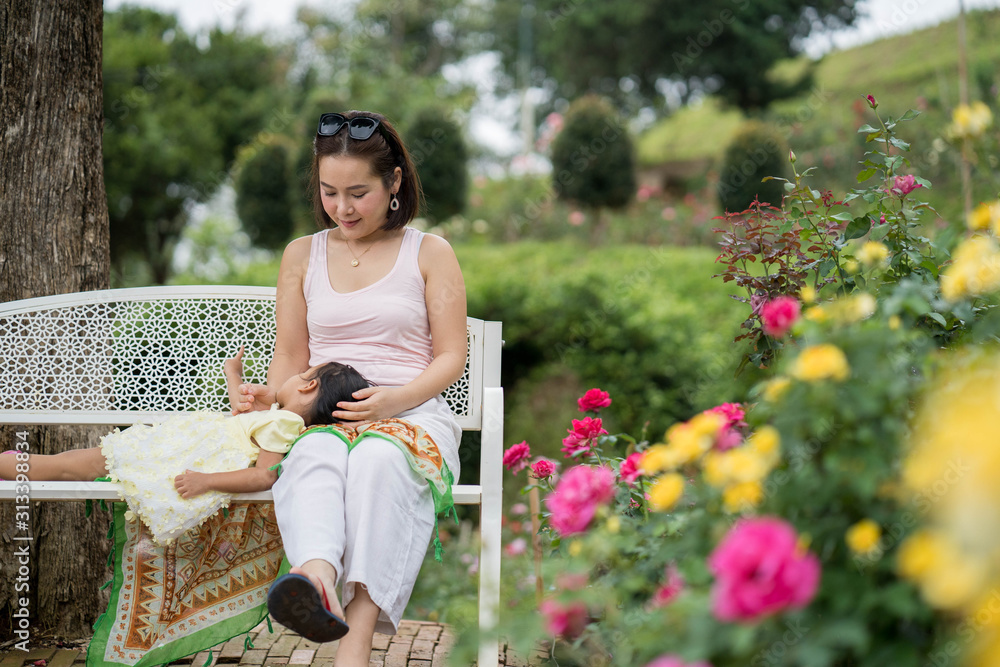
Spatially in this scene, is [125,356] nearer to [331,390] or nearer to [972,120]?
[331,390]

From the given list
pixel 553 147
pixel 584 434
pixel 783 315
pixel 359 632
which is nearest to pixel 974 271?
pixel 783 315


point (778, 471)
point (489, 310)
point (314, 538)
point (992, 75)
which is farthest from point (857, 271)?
point (992, 75)

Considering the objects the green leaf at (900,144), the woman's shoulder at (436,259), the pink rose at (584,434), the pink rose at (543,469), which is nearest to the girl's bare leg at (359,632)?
the pink rose at (543,469)

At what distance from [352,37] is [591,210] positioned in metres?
12.8

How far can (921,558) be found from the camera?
0.80 m

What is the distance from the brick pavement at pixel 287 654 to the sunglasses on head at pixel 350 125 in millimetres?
1581

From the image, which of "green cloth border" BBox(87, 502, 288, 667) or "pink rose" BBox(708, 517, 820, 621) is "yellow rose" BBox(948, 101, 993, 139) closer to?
"pink rose" BBox(708, 517, 820, 621)

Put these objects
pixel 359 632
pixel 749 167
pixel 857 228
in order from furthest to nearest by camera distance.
→ pixel 749 167, pixel 857 228, pixel 359 632

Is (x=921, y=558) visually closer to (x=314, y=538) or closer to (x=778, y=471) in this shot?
(x=778, y=471)

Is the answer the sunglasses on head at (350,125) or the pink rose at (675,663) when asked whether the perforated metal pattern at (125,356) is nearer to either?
the sunglasses on head at (350,125)

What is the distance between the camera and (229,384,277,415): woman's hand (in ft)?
7.77

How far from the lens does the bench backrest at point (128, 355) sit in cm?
263

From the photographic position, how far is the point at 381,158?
2447 millimetres

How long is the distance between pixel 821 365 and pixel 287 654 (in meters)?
2.08
